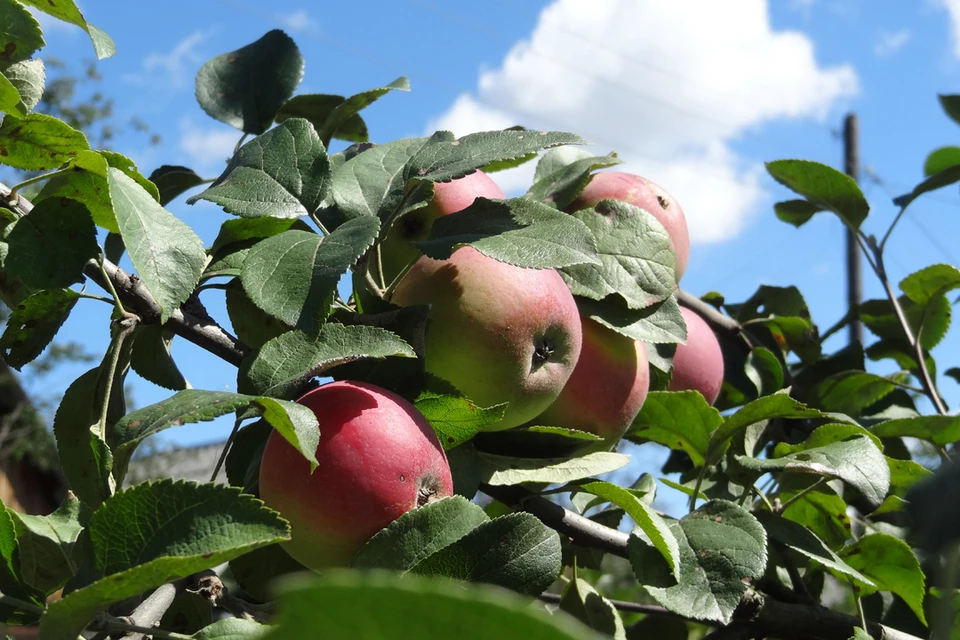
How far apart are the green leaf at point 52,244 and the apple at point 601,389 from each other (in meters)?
0.35

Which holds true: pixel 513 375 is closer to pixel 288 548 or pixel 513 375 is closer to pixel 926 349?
pixel 288 548

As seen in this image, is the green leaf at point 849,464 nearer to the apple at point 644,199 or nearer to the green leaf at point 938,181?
the apple at point 644,199

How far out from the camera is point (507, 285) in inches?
24.4

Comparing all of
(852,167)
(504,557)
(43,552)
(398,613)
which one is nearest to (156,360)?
(43,552)

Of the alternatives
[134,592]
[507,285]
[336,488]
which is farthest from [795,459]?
[134,592]

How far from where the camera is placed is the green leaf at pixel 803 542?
67 centimetres

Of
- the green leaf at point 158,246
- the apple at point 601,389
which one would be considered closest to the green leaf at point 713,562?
the apple at point 601,389

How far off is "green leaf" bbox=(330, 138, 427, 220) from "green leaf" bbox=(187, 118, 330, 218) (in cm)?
3

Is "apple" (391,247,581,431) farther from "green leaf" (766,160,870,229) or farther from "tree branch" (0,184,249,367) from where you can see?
"green leaf" (766,160,870,229)

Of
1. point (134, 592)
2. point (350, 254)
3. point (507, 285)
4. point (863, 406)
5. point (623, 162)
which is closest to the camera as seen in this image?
point (134, 592)

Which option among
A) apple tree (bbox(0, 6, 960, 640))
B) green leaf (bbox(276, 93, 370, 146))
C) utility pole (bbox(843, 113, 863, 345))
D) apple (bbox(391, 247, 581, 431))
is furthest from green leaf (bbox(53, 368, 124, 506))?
utility pole (bbox(843, 113, 863, 345))

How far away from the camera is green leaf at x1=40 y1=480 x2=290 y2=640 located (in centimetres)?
36

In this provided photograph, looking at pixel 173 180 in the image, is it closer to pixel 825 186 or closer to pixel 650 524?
pixel 650 524

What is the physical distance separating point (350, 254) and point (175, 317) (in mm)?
142
